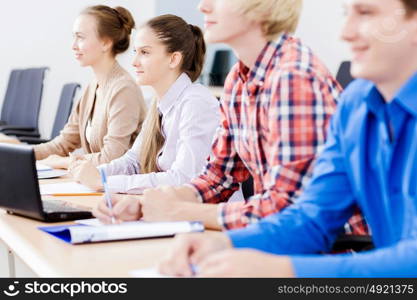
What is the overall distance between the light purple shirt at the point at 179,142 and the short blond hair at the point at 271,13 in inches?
23.2

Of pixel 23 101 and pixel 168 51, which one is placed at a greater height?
pixel 168 51

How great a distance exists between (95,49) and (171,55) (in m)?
0.65

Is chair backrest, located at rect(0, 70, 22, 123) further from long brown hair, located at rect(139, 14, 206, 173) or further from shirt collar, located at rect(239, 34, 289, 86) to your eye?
shirt collar, located at rect(239, 34, 289, 86)

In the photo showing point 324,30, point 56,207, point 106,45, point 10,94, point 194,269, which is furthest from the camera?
point 10,94

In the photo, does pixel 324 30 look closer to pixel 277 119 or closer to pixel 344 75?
pixel 344 75

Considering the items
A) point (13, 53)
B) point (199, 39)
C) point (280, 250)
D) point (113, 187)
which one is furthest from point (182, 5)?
point (280, 250)

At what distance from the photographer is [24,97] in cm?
504

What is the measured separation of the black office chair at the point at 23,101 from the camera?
480 centimetres

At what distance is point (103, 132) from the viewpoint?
8.87ft

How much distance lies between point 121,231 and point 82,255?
5.0 inches

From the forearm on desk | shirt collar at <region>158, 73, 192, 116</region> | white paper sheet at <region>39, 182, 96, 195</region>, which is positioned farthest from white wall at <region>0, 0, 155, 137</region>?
the forearm on desk

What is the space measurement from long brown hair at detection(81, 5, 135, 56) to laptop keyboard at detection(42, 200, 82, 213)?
1339 mm

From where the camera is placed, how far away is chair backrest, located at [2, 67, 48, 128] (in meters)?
4.84

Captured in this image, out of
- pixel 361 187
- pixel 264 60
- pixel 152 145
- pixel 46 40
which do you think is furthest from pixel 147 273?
pixel 46 40
